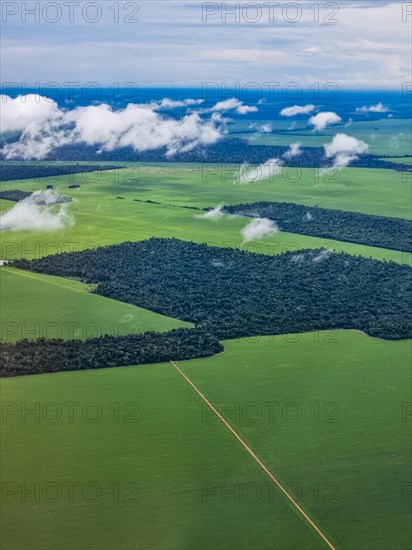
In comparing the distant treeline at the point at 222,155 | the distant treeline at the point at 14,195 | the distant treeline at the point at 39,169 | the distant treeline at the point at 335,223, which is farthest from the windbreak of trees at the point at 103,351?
the distant treeline at the point at 222,155

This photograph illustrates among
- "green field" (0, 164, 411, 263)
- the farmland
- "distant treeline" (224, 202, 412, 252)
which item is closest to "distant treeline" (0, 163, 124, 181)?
"green field" (0, 164, 411, 263)

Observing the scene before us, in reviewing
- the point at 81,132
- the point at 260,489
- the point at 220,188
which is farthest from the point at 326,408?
the point at 81,132

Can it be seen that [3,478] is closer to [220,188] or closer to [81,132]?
[220,188]

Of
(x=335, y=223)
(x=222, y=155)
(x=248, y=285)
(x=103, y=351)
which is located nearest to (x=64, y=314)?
(x=103, y=351)

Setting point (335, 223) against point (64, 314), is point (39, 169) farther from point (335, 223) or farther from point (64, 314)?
point (64, 314)

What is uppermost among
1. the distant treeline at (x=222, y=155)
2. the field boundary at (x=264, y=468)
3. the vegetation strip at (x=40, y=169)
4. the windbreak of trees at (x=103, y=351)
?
the distant treeline at (x=222, y=155)

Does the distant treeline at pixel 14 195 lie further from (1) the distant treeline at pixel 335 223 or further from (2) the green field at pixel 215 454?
(2) the green field at pixel 215 454

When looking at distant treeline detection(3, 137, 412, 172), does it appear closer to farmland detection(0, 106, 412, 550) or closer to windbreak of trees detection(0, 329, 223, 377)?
farmland detection(0, 106, 412, 550)
